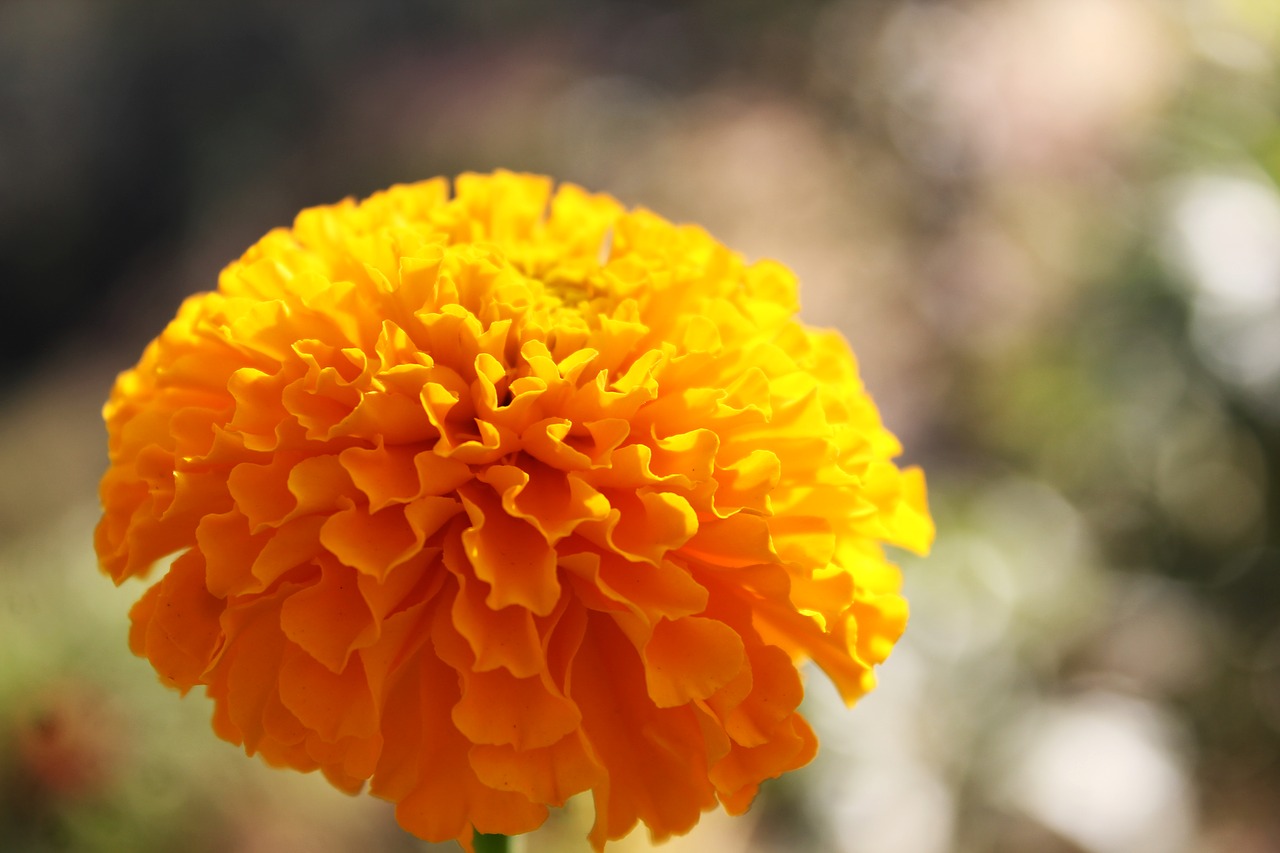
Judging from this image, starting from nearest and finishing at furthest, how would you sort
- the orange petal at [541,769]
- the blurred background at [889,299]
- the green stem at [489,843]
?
the orange petal at [541,769]
the green stem at [489,843]
the blurred background at [889,299]

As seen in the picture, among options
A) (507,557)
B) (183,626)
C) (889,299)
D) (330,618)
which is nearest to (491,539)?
(507,557)

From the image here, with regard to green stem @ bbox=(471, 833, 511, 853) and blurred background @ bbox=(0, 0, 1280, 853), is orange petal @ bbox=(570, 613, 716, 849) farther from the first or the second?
blurred background @ bbox=(0, 0, 1280, 853)

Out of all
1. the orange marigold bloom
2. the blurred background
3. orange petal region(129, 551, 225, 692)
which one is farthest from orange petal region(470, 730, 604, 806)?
the blurred background

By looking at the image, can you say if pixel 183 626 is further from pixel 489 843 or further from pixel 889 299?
pixel 889 299

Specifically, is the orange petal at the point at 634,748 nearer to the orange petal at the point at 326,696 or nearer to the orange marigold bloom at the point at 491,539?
the orange marigold bloom at the point at 491,539

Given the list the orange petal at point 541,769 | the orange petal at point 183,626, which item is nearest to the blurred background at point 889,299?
the orange petal at point 183,626
